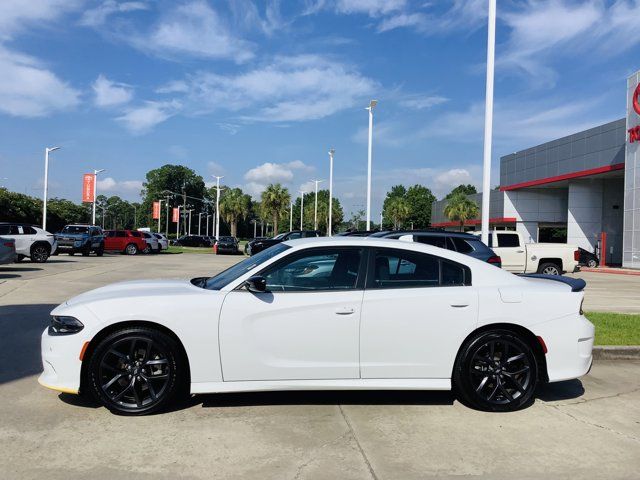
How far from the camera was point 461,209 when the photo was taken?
6194 cm

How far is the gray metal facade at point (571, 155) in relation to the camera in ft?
106

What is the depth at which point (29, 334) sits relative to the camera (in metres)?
7.74

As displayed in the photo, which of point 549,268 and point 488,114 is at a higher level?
point 488,114

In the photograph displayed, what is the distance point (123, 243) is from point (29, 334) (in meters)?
28.6

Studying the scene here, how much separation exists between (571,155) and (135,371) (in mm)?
37459

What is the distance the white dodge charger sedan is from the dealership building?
95.1 feet

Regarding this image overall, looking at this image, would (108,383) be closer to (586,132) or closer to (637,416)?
(637,416)

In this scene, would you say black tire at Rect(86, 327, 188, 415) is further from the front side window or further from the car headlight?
the front side window

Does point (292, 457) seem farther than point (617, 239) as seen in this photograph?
No

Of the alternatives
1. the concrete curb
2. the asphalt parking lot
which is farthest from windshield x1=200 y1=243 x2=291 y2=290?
the concrete curb

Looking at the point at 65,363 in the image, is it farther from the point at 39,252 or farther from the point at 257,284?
the point at 39,252

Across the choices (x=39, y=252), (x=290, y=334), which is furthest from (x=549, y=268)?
(x=39, y=252)

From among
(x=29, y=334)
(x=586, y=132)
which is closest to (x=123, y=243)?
(x=29, y=334)

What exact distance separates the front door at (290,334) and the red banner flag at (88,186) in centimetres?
4658
